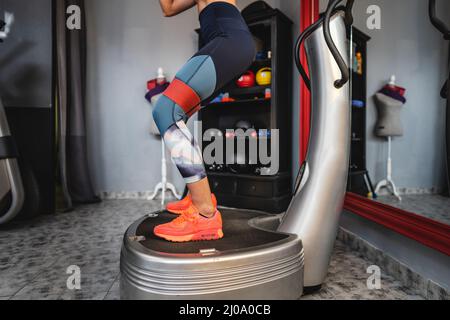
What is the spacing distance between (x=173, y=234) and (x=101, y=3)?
3126 millimetres

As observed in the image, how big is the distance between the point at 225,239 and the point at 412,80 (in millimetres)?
1043

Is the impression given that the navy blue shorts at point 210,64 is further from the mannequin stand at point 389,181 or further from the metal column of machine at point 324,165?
the mannequin stand at point 389,181

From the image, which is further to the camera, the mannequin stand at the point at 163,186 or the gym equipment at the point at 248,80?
the mannequin stand at the point at 163,186

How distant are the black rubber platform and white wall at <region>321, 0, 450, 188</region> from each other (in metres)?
0.68

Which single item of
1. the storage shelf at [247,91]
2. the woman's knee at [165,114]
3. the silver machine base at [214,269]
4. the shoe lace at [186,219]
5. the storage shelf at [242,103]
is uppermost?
the storage shelf at [247,91]

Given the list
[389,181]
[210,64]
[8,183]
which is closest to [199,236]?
[210,64]

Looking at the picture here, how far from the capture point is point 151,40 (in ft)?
10.9

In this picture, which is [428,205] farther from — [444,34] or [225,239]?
[225,239]

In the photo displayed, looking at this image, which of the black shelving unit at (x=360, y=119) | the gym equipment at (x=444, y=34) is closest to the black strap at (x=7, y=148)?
the black shelving unit at (x=360, y=119)

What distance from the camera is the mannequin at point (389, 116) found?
1398 mm

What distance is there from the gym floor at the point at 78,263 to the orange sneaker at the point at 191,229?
1.00 feet

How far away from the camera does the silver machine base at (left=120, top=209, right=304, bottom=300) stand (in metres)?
0.94

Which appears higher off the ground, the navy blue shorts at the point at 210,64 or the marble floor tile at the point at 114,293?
the navy blue shorts at the point at 210,64
